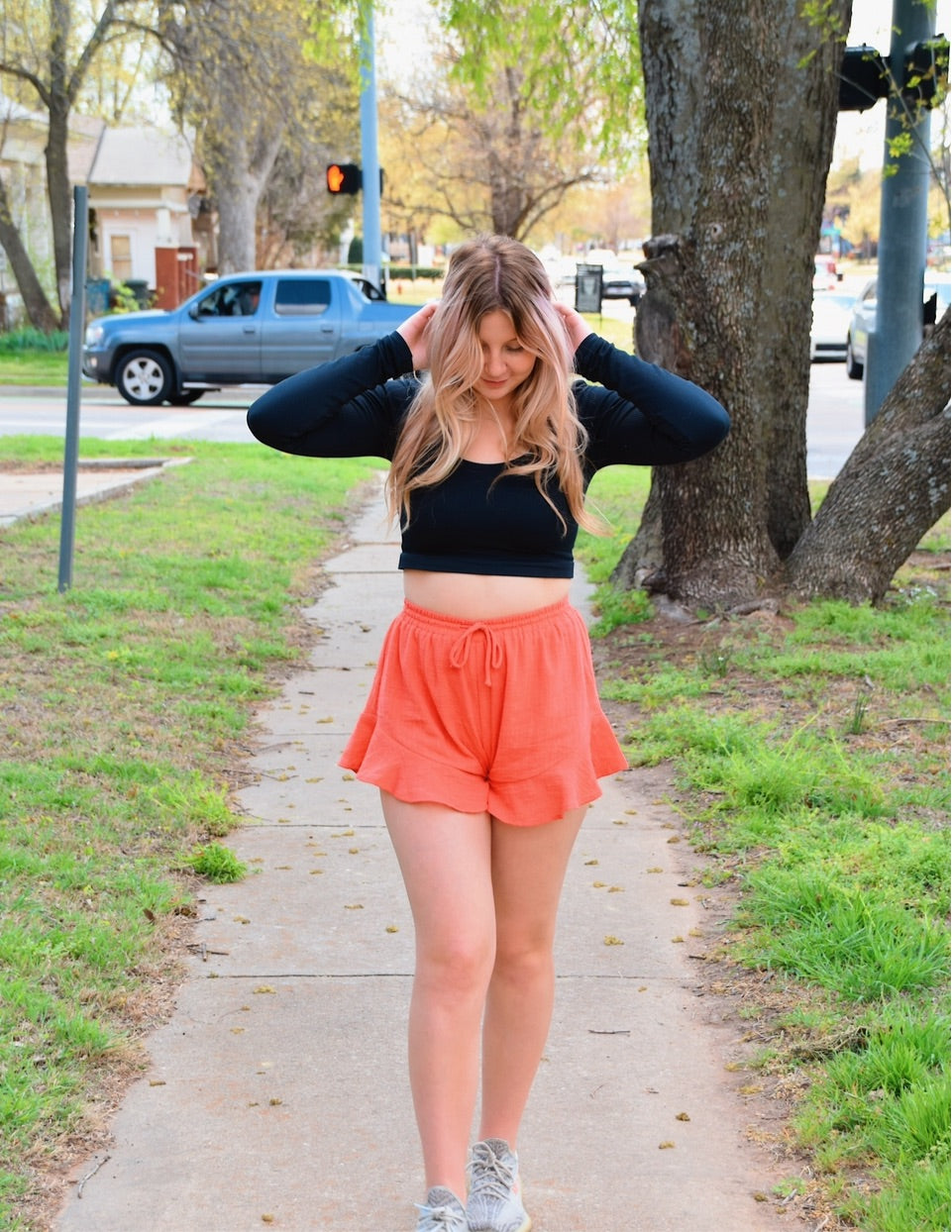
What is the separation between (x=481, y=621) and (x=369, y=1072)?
1.36 meters

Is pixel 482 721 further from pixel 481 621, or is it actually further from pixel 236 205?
pixel 236 205

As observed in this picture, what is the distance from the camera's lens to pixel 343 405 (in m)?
2.88

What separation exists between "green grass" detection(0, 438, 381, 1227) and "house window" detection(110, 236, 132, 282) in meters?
32.7

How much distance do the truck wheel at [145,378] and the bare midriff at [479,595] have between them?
17.6 m

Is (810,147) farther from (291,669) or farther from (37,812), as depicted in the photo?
(37,812)

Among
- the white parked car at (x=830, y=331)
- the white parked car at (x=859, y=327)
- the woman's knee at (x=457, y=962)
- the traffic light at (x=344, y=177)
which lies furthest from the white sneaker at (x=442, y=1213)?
the white parked car at (x=830, y=331)

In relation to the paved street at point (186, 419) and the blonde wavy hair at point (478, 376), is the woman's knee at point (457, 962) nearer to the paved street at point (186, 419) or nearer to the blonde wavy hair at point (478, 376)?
the blonde wavy hair at point (478, 376)

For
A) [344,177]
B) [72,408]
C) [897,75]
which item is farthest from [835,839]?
[344,177]

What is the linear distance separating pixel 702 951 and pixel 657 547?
13.7ft

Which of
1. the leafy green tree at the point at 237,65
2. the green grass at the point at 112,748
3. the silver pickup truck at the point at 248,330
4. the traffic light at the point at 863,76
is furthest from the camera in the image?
the leafy green tree at the point at 237,65

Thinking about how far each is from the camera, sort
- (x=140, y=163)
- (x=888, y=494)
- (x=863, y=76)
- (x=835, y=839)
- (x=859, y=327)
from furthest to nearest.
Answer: (x=140, y=163)
(x=859, y=327)
(x=863, y=76)
(x=888, y=494)
(x=835, y=839)

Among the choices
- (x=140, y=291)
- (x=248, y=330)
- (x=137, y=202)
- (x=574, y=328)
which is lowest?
Result: (x=248, y=330)

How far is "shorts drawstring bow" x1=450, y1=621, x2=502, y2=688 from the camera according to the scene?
2709 mm

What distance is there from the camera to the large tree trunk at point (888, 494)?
746cm
